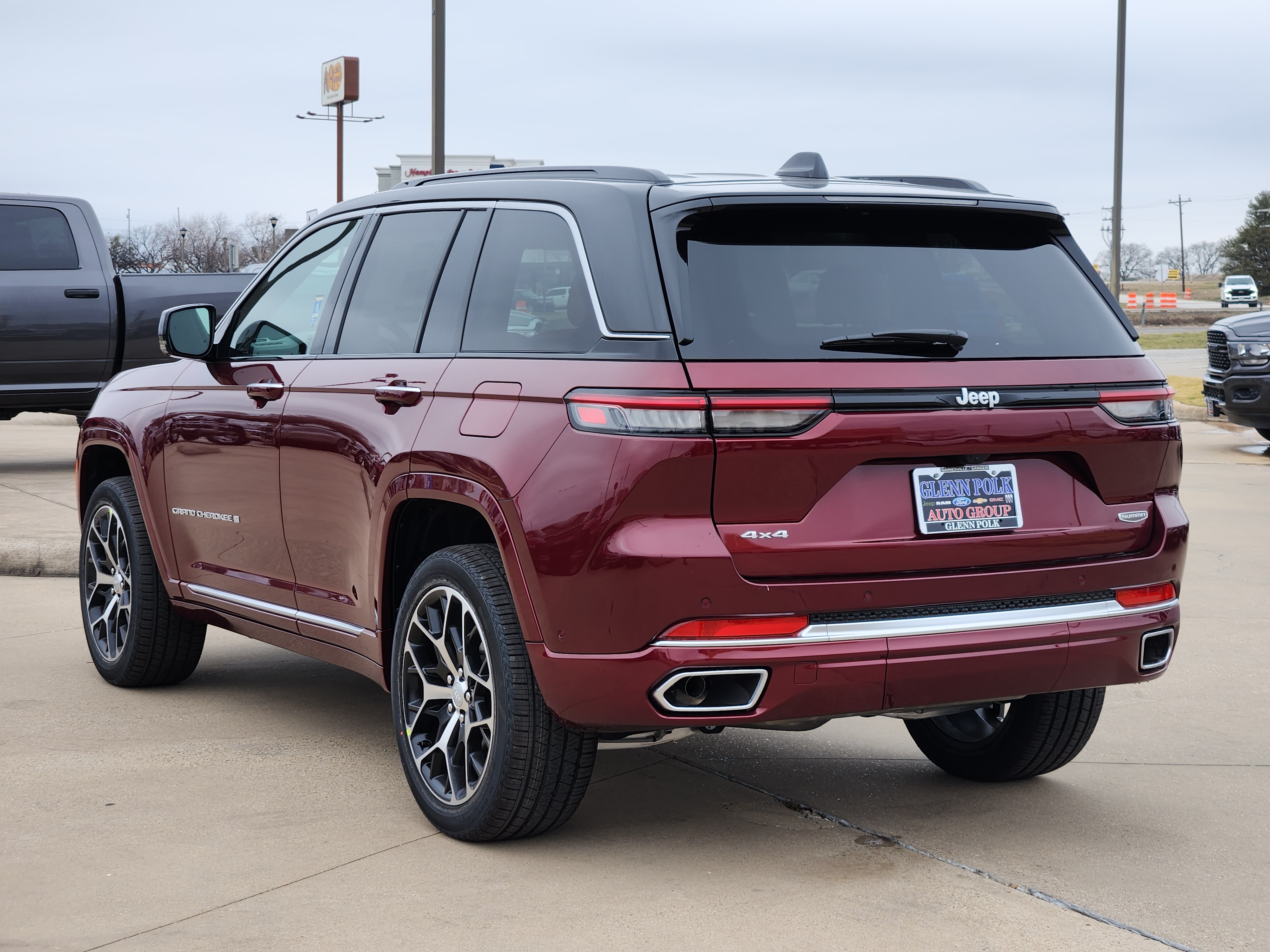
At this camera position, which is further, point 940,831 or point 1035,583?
point 940,831

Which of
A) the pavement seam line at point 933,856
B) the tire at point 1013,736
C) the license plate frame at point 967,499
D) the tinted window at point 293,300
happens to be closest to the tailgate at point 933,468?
the license plate frame at point 967,499

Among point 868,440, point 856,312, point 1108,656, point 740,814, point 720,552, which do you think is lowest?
point 740,814

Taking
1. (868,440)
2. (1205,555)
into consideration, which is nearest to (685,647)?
(868,440)

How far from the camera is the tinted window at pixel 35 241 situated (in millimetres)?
13094

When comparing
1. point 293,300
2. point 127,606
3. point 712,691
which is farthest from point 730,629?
point 127,606

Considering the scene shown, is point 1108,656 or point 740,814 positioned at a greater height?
point 1108,656

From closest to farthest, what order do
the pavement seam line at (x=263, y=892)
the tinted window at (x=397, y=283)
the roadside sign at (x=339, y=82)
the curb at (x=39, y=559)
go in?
the pavement seam line at (x=263, y=892), the tinted window at (x=397, y=283), the curb at (x=39, y=559), the roadside sign at (x=339, y=82)

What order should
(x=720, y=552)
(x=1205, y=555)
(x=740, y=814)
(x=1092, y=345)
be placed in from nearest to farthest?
1. (x=720, y=552)
2. (x=1092, y=345)
3. (x=740, y=814)
4. (x=1205, y=555)

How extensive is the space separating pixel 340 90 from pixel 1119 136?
47.4 m

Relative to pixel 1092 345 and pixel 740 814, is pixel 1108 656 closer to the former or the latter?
pixel 1092 345

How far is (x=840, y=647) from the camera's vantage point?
377cm

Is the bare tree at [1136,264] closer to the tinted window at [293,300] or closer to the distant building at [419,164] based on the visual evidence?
the distant building at [419,164]

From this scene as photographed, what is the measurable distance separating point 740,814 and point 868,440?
138cm

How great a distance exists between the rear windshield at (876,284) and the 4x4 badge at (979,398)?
11cm
